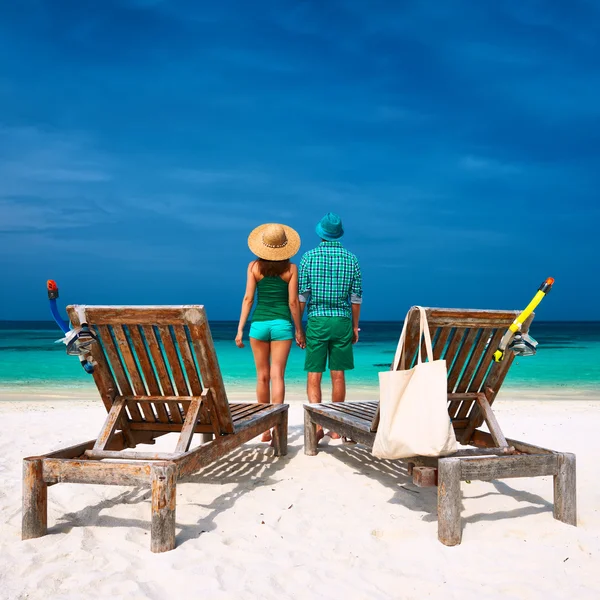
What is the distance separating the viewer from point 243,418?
4.66 m

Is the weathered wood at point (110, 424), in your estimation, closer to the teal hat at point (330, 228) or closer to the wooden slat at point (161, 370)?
the wooden slat at point (161, 370)

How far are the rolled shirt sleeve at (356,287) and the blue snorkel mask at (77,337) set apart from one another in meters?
2.92

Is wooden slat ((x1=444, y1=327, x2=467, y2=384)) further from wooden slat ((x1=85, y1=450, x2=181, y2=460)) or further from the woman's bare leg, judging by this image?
the woman's bare leg

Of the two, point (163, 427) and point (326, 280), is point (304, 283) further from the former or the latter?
point (163, 427)

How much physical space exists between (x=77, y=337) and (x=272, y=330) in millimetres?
2274

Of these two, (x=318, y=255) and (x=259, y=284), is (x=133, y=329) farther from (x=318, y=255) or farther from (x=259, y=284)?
(x=318, y=255)

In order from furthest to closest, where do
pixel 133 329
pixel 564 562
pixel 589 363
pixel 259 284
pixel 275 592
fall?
pixel 589 363 → pixel 259 284 → pixel 133 329 → pixel 564 562 → pixel 275 592

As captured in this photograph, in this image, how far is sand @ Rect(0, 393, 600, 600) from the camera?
9.03 ft

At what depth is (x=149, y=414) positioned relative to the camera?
4.15 metres

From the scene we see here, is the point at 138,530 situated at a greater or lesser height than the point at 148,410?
lesser

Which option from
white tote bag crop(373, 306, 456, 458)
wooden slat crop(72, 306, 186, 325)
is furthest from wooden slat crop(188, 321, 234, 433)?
white tote bag crop(373, 306, 456, 458)

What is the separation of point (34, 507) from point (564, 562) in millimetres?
2899

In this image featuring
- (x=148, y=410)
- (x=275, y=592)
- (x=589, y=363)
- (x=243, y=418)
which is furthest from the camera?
(x=589, y=363)

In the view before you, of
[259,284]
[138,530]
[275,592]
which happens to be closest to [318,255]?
[259,284]
